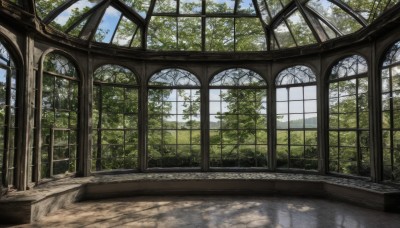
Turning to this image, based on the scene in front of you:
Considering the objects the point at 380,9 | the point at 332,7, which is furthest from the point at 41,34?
the point at 380,9

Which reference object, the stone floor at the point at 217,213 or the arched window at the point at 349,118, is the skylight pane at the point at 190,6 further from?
the stone floor at the point at 217,213

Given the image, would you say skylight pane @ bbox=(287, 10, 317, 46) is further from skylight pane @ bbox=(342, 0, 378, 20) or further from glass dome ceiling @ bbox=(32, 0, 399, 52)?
skylight pane @ bbox=(342, 0, 378, 20)

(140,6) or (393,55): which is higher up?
(140,6)

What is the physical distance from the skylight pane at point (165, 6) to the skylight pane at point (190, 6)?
0.18 m

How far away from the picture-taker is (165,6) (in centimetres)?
837

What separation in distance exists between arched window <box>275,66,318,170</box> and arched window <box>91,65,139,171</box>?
12.3ft

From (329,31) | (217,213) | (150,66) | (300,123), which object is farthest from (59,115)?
(329,31)

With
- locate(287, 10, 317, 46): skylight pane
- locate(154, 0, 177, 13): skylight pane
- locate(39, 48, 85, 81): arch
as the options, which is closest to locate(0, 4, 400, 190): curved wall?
locate(39, 48, 85, 81): arch

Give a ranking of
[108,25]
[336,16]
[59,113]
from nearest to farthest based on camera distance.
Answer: [59,113] → [336,16] → [108,25]

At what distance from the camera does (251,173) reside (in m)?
8.18

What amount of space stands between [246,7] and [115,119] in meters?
4.45

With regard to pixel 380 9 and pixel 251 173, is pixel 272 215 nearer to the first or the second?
pixel 251 173

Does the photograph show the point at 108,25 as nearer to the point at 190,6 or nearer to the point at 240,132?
the point at 190,6

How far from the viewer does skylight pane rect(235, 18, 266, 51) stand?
28.1 feet
